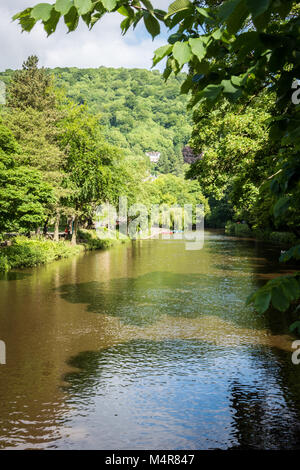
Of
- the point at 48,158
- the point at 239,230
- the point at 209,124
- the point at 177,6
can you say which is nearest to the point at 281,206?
the point at 177,6

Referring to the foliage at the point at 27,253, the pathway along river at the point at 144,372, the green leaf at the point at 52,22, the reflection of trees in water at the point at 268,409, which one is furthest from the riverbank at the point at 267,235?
the green leaf at the point at 52,22

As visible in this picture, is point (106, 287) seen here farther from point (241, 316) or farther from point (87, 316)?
point (241, 316)

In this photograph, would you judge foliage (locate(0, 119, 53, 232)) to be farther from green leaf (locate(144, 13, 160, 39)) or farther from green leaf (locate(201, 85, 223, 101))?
green leaf (locate(201, 85, 223, 101))

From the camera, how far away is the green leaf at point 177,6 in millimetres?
2650

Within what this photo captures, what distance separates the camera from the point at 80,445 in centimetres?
660

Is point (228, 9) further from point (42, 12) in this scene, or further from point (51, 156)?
point (51, 156)

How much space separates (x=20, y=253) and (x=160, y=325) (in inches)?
660

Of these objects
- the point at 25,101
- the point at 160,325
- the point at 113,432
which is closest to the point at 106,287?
the point at 160,325

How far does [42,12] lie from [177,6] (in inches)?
30.6

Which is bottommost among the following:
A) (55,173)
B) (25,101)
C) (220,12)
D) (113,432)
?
(113,432)

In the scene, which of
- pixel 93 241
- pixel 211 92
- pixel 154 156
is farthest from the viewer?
pixel 154 156

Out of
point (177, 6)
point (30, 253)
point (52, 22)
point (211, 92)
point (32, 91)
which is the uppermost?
point (32, 91)

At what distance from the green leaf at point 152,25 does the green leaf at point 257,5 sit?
933 mm

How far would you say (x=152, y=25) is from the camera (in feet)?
9.29
